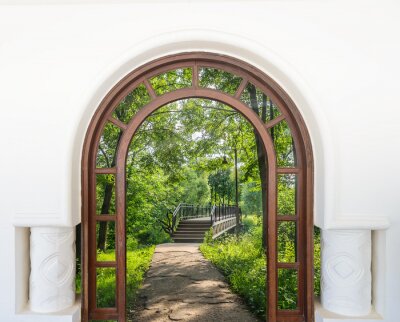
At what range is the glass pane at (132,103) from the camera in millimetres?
3426

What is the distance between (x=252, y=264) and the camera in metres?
6.06

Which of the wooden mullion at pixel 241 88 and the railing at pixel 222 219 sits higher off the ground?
the wooden mullion at pixel 241 88

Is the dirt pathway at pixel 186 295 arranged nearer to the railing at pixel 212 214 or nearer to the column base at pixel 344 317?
the railing at pixel 212 214

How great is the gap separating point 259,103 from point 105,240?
1.98 meters

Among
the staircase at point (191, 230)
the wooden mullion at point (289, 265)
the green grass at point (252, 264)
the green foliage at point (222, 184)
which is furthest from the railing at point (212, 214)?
the wooden mullion at point (289, 265)

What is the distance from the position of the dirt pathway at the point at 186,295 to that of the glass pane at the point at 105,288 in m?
1.52

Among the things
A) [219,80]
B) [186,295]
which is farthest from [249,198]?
[219,80]

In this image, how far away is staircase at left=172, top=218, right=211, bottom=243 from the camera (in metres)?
11.3

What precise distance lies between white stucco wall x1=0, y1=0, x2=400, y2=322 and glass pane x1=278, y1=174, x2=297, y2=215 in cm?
28

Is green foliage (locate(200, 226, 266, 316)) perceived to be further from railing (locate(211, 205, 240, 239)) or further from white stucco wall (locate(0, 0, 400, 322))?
white stucco wall (locate(0, 0, 400, 322))

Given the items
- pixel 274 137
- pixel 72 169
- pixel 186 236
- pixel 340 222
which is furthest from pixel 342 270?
pixel 186 236

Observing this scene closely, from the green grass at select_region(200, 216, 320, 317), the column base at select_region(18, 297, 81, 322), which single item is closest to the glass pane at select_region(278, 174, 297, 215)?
the green grass at select_region(200, 216, 320, 317)

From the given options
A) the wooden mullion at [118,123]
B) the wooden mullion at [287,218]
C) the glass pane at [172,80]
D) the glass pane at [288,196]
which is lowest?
the wooden mullion at [287,218]

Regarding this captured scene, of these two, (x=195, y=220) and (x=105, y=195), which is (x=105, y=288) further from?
(x=195, y=220)
